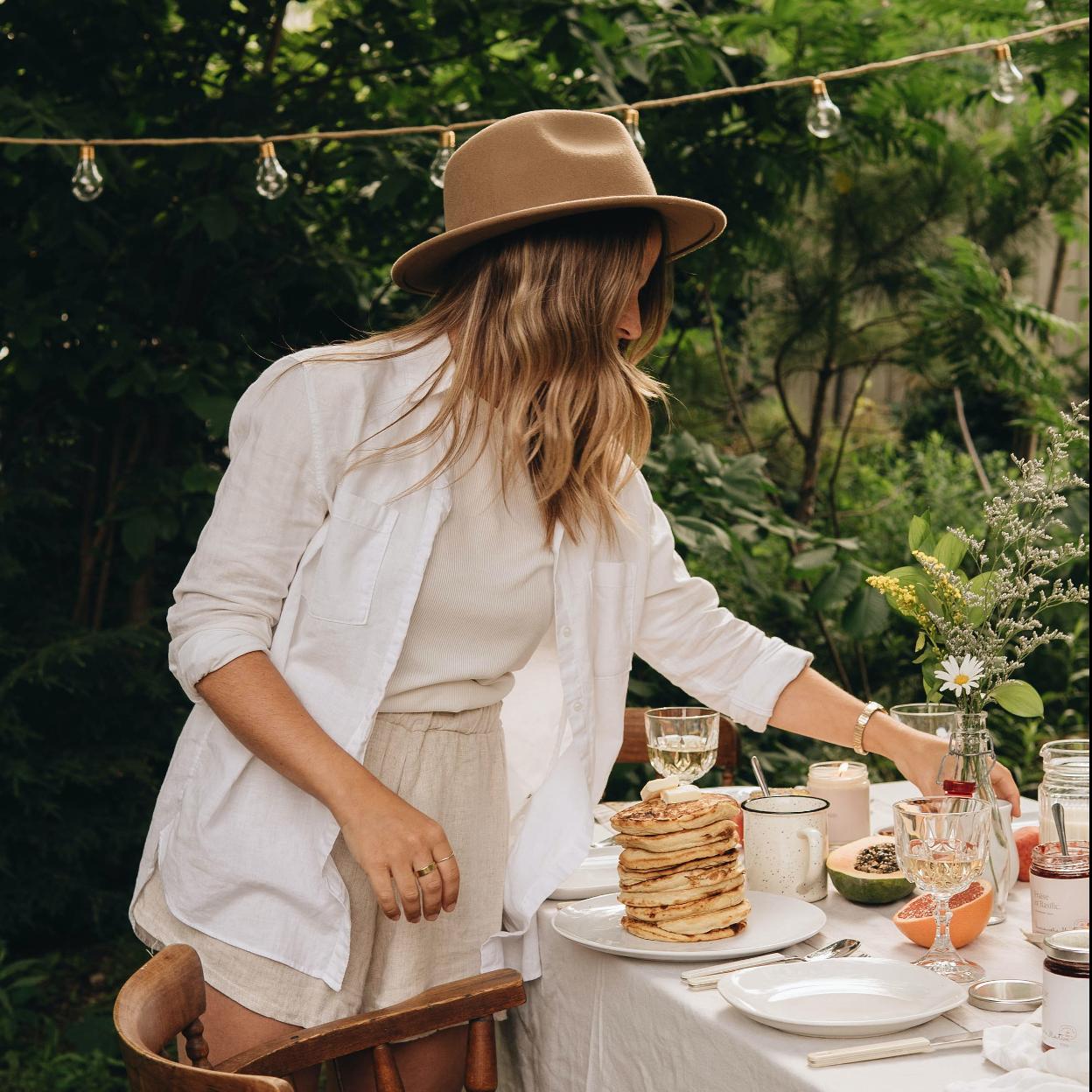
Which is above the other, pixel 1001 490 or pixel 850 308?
pixel 850 308

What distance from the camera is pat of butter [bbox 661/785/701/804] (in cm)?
148

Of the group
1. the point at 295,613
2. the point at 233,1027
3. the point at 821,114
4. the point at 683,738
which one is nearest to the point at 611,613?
the point at 683,738

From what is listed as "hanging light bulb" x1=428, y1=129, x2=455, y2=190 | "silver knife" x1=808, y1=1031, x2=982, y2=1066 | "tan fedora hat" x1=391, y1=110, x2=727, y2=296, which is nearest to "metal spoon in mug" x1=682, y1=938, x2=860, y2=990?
"silver knife" x1=808, y1=1031, x2=982, y2=1066

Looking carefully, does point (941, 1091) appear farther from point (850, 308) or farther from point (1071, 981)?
point (850, 308)

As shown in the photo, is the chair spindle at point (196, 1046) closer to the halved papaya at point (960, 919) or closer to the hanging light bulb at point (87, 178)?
the halved papaya at point (960, 919)

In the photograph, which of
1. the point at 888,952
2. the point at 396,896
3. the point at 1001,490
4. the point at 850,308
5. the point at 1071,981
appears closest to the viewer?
the point at 1071,981

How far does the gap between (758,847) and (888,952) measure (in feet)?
0.77

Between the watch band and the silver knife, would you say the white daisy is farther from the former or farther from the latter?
the silver knife

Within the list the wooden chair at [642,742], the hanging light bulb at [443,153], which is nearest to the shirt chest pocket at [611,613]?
the wooden chair at [642,742]

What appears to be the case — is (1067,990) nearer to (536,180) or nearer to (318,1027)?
(318,1027)

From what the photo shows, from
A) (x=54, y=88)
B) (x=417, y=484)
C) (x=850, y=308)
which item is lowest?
(x=417, y=484)

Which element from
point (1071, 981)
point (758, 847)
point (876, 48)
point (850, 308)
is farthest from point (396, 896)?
point (850, 308)

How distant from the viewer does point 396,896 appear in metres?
1.32

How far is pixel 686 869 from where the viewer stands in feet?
4.62
